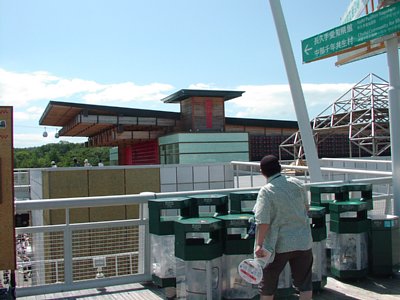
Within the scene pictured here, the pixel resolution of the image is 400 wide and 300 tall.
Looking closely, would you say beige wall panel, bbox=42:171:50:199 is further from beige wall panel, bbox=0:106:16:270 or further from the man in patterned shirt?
the man in patterned shirt

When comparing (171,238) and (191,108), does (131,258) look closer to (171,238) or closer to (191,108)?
(171,238)

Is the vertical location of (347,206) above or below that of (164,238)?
above

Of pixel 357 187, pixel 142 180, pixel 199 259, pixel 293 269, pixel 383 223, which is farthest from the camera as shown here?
pixel 142 180

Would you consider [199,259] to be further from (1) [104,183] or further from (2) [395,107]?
(1) [104,183]

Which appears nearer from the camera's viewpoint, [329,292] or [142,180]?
[329,292]

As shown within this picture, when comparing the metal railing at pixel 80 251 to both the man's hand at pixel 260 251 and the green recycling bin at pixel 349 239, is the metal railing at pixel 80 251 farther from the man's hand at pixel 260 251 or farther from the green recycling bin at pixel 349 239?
the man's hand at pixel 260 251

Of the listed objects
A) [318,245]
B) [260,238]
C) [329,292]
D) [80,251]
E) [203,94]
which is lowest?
[329,292]

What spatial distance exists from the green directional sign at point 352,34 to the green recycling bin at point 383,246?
250cm

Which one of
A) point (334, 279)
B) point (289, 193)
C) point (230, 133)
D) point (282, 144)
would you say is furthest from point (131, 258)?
point (282, 144)

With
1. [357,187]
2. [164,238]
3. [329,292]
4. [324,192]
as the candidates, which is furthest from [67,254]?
[357,187]

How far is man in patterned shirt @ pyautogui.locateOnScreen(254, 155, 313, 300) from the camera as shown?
3.79 m

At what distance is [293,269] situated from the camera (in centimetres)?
397

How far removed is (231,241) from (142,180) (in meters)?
15.0

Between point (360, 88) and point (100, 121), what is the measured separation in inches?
1029
